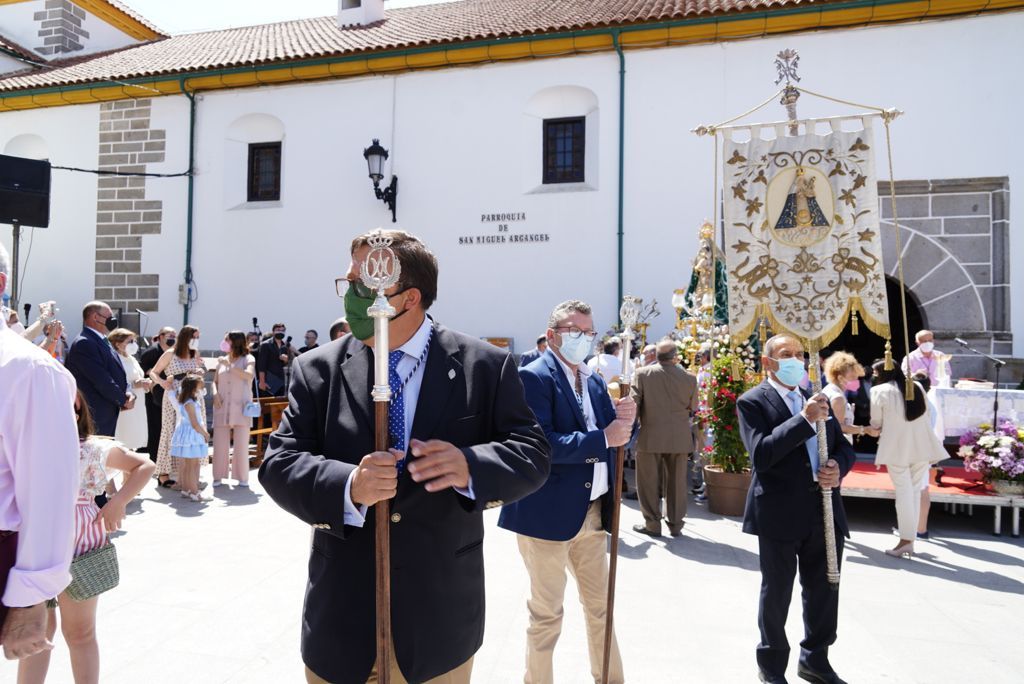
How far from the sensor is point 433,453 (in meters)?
1.80

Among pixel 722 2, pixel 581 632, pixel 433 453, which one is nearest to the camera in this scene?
pixel 433 453

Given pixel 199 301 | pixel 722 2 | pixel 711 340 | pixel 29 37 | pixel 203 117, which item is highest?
pixel 29 37

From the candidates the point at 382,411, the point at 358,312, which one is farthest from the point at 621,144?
the point at 382,411

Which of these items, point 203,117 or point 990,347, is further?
point 203,117

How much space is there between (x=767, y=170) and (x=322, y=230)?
8863 mm

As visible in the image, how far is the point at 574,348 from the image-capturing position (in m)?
3.52

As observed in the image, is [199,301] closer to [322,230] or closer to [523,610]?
[322,230]

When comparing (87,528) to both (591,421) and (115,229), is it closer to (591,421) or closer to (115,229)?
(591,421)

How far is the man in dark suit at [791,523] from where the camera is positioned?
3424mm

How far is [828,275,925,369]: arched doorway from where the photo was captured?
37.0 ft

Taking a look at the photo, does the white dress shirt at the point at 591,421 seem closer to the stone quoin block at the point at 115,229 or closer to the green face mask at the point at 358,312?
the green face mask at the point at 358,312

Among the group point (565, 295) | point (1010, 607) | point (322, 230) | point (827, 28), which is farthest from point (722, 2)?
point (1010, 607)

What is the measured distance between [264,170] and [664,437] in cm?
1082

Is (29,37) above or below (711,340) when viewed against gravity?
above
